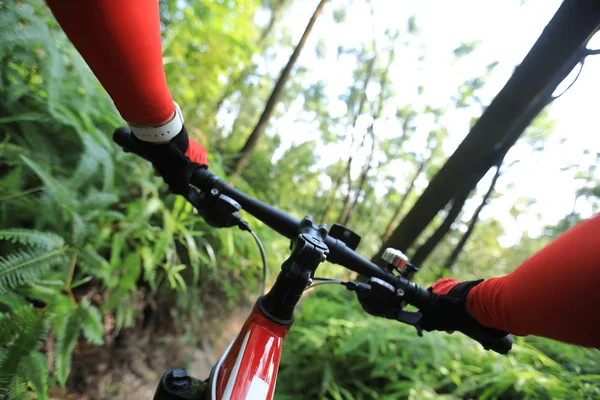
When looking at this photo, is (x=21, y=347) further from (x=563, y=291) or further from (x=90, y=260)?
(x=563, y=291)

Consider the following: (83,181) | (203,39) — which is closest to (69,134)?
(83,181)

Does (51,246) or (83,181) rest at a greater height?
(83,181)

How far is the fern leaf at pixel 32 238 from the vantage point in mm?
1395

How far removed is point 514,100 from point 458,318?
1.46 m

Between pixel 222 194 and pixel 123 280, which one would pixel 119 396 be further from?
pixel 222 194

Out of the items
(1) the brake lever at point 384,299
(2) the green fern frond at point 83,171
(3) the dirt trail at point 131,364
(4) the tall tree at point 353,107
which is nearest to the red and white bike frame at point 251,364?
(1) the brake lever at point 384,299

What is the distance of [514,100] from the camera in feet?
5.63

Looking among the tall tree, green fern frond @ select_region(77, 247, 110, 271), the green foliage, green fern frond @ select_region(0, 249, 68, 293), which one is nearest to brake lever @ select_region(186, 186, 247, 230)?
green fern frond @ select_region(0, 249, 68, 293)

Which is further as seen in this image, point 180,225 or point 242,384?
point 180,225

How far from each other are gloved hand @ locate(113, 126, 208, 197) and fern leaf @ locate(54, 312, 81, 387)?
114 cm

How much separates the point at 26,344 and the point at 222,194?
1182mm

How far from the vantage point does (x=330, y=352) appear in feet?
8.79

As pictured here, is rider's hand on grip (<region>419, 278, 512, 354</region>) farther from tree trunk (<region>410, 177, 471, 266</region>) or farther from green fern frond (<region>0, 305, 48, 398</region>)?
tree trunk (<region>410, 177, 471, 266</region>)

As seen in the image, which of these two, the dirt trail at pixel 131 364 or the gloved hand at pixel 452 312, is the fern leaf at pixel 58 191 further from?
the gloved hand at pixel 452 312
